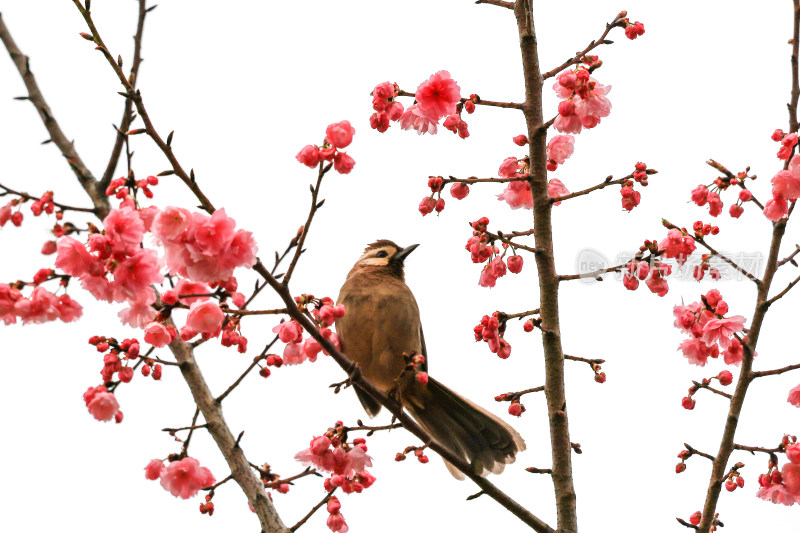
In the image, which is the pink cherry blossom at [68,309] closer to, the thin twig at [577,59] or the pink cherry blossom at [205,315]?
the pink cherry blossom at [205,315]

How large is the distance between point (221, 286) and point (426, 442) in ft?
3.50

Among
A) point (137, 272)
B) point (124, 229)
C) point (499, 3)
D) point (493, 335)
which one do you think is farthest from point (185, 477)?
point (499, 3)

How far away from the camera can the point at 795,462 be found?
305 centimetres

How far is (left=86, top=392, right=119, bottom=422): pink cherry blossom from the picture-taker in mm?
2641

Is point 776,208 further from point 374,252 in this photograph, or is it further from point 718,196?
point 374,252

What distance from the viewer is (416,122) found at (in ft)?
11.1

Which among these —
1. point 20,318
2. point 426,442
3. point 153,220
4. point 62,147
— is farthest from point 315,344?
point 62,147

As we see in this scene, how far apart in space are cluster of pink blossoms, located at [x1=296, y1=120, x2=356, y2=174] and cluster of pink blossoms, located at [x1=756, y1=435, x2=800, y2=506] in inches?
77.0

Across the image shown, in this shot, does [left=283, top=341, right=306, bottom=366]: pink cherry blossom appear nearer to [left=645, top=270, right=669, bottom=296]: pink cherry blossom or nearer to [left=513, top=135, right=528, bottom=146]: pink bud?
[left=513, top=135, right=528, bottom=146]: pink bud

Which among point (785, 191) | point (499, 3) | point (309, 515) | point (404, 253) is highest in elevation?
point (404, 253)

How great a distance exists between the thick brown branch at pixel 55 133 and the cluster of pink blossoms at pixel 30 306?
1.11 m

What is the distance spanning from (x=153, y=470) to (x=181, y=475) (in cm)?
14

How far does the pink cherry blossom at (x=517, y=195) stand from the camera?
371cm

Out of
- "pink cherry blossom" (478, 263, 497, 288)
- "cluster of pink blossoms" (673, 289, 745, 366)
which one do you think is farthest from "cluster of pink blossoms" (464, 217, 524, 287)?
"cluster of pink blossoms" (673, 289, 745, 366)
